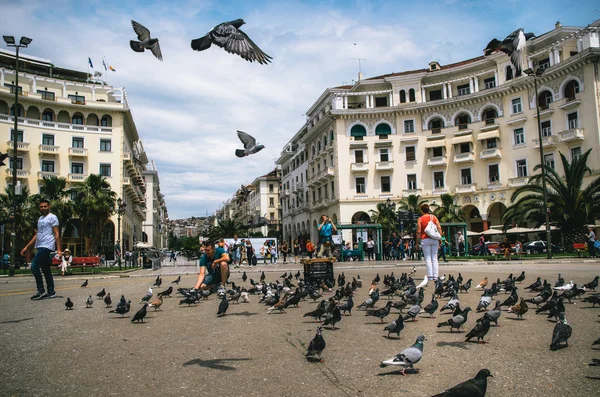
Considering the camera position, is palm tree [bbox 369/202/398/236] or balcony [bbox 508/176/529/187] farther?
palm tree [bbox 369/202/398/236]

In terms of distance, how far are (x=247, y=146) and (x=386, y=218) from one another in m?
39.4

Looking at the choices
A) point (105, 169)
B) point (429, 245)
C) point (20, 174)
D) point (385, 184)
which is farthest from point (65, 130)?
point (429, 245)

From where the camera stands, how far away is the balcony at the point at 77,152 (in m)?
49.2

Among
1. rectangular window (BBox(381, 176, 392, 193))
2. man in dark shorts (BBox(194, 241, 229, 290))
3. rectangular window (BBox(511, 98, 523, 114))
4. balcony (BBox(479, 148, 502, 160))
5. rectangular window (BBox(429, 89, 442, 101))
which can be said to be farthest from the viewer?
rectangular window (BBox(381, 176, 392, 193))

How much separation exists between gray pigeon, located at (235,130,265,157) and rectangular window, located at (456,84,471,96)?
43.6 meters

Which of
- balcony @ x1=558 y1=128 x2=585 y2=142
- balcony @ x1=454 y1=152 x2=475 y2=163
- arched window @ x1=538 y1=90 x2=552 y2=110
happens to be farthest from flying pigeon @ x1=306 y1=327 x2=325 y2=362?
balcony @ x1=454 y1=152 x2=475 y2=163

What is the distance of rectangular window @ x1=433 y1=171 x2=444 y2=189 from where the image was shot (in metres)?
50.0

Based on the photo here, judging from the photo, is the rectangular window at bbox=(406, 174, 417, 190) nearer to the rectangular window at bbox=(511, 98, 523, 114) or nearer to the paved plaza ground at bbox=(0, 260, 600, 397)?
the rectangular window at bbox=(511, 98, 523, 114)

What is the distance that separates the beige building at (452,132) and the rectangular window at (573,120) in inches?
3.5

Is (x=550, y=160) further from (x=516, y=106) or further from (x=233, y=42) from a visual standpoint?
(x=233, y=42)

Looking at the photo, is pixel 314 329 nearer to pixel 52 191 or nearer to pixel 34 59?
pixel 52 191

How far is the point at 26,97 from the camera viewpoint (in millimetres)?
46812

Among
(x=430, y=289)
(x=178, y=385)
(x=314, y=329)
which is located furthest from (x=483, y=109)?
(x=178, y=385)

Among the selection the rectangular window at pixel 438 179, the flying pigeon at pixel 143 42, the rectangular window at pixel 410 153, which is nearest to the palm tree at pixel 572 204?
the rectangular window at pixel 438 179
